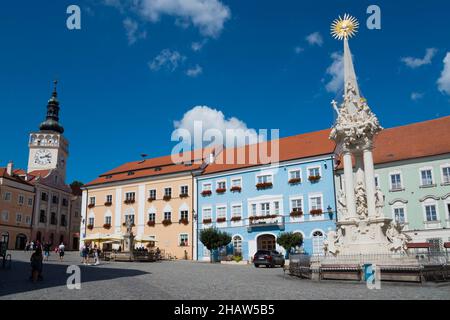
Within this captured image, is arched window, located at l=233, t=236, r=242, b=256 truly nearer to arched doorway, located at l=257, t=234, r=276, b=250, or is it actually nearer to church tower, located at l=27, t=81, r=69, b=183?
arched doorway, located at l=257, t=234, r=276, b=250

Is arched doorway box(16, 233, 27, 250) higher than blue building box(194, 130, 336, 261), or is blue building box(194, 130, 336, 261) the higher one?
blue building box(194, 130, 336, 261)

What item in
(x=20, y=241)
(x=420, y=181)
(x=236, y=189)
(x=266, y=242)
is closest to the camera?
(x=420, y=181)

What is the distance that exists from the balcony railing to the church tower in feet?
141

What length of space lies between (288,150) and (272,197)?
5140 millimetres

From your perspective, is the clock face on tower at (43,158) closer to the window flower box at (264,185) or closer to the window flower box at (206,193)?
the window flower box at (206,193)

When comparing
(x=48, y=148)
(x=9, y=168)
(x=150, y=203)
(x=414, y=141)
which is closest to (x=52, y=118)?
(x=48, y=148)

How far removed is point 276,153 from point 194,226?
36.5 feet

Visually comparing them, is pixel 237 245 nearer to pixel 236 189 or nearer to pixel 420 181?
pixel 236 189

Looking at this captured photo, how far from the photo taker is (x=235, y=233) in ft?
129

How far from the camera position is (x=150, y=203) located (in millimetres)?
45875

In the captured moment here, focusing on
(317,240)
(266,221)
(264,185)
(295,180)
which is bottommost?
(317,240)

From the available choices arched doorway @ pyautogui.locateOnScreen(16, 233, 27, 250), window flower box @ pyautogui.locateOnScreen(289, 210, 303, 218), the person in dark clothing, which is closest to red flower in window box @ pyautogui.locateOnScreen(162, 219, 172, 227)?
window flower box @ pyautogui.locateOnScreen(289, 210, 303, 218)

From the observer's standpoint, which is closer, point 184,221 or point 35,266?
point 35,266

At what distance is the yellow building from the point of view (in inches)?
1695
